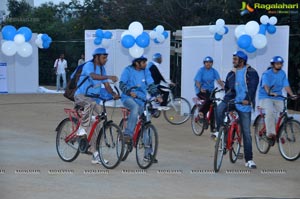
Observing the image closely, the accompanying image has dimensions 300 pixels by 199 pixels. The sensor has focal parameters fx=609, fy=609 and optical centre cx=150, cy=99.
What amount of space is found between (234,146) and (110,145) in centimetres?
194

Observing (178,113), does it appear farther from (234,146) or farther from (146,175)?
(146,175)

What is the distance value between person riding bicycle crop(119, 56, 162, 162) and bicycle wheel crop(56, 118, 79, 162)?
0.85 meters

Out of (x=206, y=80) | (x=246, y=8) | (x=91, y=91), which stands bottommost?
(x=91, y=91)

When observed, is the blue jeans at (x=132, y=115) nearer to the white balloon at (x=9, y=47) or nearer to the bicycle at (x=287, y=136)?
the bicycle at (x=287, y=136)

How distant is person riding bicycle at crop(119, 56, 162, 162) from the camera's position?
29.6 feet

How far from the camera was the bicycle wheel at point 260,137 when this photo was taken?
10.4m

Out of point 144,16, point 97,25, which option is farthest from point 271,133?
point 97,25

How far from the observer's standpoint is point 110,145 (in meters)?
8.94

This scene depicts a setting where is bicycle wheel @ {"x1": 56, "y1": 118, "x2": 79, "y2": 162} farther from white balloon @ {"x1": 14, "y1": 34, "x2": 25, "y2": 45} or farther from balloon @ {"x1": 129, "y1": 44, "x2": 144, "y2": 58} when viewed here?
white balloon @ {"x1": 14, "y1": 34, "x2": 25, "y2": 45}

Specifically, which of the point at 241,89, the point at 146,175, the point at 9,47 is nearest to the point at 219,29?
the point at 9,47

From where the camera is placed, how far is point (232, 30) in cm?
1568

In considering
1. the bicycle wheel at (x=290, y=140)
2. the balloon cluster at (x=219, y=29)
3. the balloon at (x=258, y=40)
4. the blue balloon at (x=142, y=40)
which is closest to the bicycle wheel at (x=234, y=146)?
the bicycle wheel at (x=290, y=140)

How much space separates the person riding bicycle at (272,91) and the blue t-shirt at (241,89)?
112cm

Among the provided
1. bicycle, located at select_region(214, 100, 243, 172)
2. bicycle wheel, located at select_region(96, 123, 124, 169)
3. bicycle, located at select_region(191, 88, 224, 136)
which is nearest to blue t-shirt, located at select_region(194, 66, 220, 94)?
bicycle, located at select_region(191, 88, 224, 136)
